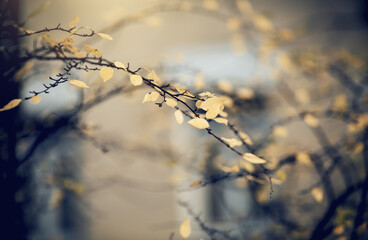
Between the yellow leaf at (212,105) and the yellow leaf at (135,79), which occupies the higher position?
the yellow leaf at (135,79)

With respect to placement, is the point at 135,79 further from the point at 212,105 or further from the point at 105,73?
the point at 212,105

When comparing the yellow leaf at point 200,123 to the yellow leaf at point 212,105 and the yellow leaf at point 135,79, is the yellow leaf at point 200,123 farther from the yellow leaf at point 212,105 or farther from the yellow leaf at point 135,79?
the yellow leaf at point 135,79

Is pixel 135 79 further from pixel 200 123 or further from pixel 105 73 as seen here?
pixel 200 123

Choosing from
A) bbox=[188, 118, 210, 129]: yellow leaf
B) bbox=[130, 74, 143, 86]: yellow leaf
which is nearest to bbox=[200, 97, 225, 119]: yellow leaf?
bbox=[188, 118, 210, 129]: yellow leaf

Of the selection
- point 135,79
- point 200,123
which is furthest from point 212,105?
point 135,79

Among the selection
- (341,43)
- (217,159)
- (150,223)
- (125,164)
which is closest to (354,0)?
(341,43)

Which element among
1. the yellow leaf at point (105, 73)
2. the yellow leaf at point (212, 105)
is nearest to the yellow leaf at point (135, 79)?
the yellow leaf at point (105, 73)

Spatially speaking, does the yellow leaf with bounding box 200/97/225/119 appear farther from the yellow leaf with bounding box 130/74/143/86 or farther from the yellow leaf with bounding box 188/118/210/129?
the yellow leaf with bounding box 130/74/143/86

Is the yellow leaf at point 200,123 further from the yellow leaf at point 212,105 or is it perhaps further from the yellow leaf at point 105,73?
the yellow leaf at point 105,73

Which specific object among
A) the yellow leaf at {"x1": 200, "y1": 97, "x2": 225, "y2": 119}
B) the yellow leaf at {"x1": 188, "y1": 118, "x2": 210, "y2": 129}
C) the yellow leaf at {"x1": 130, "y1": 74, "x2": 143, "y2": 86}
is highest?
the yellow leaf at {"x1": 130, "y1": 74, "x2": 143, "y2": 86}

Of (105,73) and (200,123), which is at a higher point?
(105,73)

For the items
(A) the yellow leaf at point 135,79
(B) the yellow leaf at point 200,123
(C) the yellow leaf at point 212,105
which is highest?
(A) the yellow leaf at point 135,79
